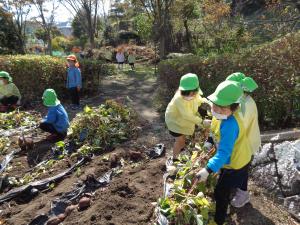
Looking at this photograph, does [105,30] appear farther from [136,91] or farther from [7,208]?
[7,208]

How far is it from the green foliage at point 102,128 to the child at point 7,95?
3.52m

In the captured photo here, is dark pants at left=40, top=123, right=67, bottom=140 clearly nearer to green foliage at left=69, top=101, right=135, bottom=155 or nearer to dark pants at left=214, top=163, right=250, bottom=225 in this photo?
green foliage at left=69, top=101, right=135, bottom=155

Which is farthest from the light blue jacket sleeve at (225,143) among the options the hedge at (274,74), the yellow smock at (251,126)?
the hedge at (274,74)

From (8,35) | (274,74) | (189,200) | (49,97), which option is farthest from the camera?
(8,35)

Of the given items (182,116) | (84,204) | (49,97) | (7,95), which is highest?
(182,116)

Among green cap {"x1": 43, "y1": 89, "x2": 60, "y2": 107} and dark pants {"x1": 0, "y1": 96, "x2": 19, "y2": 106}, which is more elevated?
green cap {"x1": 43, "y1": 89, "x2": 60, "y2": 107}

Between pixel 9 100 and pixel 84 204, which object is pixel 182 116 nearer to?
pixel 84 204

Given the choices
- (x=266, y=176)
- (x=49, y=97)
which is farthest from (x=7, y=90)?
(x=266, y=176)

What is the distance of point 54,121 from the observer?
276 inches

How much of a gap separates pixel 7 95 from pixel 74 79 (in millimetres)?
1720

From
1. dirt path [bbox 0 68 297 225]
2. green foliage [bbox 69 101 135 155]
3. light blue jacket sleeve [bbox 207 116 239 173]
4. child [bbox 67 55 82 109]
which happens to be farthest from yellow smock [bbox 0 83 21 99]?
light blue jacket sleeve [bbox 207 116 239 173]

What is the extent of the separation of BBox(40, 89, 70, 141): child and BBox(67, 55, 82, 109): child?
293 cm

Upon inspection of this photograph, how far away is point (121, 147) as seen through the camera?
636 cm

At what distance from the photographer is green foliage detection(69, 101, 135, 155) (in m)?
6.45
